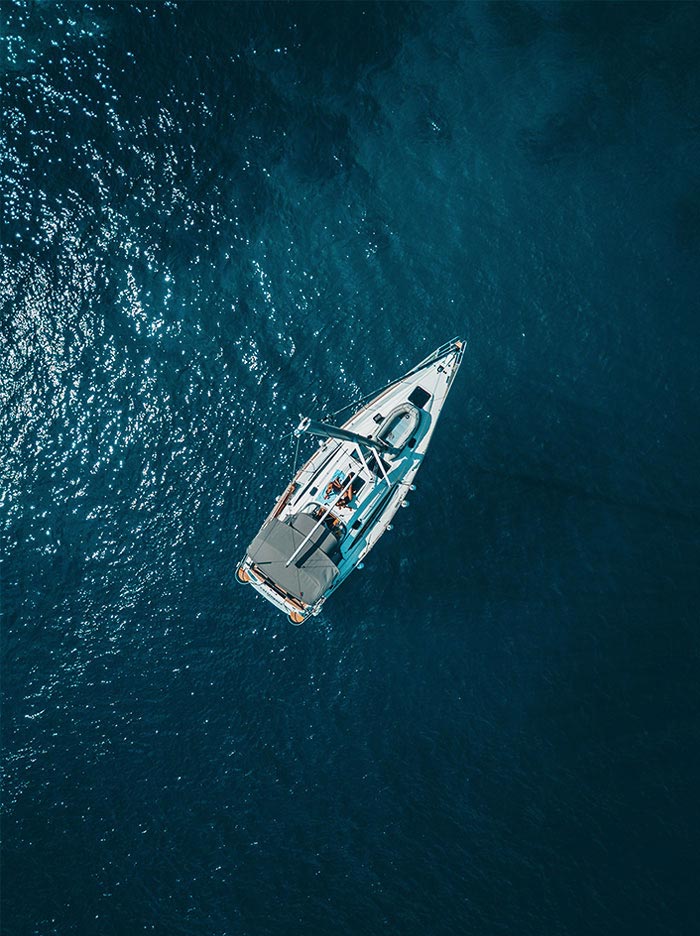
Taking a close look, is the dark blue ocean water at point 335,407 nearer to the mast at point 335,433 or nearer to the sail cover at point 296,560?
the mast at point 335,433

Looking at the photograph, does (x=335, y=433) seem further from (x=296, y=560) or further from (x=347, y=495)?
(x=296, y=560)

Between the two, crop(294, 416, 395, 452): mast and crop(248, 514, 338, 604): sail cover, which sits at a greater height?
crop(294, 416, 395, 452): mast

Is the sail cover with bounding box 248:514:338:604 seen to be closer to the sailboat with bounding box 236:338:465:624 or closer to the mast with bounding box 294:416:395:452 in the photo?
the sailboat with bounding box 236:338:465:624

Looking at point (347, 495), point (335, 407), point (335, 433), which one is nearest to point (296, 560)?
point (347, 495)

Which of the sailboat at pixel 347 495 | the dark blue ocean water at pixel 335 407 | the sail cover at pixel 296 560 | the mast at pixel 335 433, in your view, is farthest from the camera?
the dark blue ocean water at pixel 335 407

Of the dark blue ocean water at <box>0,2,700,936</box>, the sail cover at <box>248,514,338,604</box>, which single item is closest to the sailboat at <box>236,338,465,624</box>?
the sail cover at <box>248,514,338,604</box>

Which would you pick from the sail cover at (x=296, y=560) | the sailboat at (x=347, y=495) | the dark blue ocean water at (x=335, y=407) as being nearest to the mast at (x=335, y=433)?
the sailboat at (x=347, y=495)

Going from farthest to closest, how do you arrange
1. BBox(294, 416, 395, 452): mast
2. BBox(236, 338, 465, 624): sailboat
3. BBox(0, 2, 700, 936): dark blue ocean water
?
BBox(0, 2, 700, 936): dark blue ocean water
BBox(236, 338, 465, 624): sailboat
BBox(294, 416, 395, 452): mast
